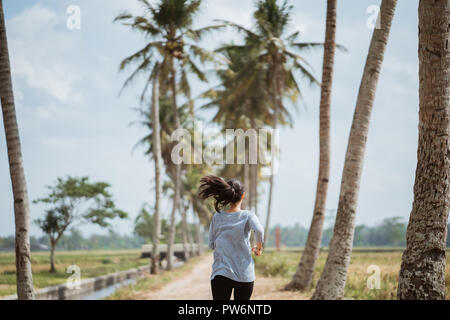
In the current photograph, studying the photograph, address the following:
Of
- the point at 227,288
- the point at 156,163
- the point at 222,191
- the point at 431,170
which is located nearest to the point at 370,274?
the point at 431,170

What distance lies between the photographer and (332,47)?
9.03 meters

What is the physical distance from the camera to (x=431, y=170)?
14.1 ft

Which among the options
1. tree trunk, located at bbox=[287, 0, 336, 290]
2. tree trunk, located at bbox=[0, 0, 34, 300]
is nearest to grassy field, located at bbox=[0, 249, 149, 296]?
tree trunk, located at bbox=[0, 0, 34, 300]

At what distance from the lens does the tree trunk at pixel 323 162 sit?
29.6 ft

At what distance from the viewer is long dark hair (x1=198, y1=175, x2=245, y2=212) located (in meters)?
3.86

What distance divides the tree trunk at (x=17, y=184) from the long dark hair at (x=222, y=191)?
13.7ft

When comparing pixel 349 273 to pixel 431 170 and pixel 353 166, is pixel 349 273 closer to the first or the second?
pixel 353 166

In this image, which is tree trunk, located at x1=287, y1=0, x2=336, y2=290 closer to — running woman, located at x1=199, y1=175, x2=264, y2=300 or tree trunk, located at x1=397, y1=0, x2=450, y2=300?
tree trunk, located at x1=397, y1=0, x2=450, y2=300

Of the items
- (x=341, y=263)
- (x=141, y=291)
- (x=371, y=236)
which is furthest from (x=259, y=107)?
(x=341, y=263)

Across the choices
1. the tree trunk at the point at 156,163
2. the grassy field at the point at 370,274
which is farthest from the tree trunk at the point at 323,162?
the tree trunk at the point at 156,163

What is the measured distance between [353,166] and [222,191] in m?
3.90

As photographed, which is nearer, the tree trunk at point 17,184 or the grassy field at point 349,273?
the tree trunk at point 17,184

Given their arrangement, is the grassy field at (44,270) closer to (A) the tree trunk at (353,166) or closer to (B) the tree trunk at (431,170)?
(A) the tree trunk at (353,166)
